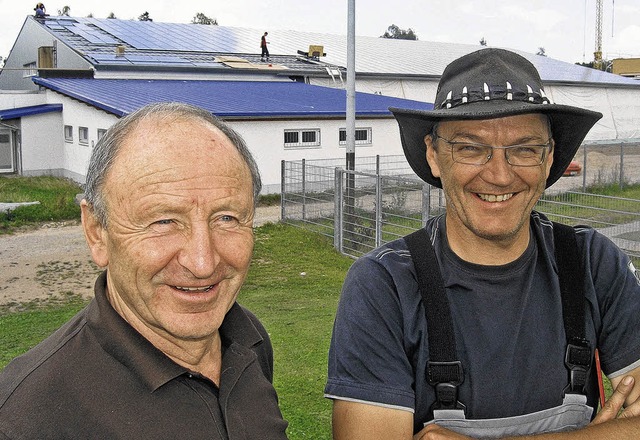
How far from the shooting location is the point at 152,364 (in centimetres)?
189

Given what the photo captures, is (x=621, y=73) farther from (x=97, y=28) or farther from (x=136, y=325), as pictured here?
(x=136, y=325)

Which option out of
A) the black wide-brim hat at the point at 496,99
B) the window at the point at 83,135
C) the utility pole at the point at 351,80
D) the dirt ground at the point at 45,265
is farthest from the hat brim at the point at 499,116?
the window at the point at 83,135

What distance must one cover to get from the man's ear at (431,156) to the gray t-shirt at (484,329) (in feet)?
0.94

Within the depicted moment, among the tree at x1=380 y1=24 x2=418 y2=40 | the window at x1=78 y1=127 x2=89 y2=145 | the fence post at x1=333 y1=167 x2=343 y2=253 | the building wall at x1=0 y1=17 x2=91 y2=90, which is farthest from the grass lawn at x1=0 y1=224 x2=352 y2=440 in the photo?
the tree at x1=380 y1=24 x2=418 y2=40

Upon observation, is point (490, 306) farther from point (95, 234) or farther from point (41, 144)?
point (41, 144)

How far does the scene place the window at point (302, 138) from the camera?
22.3m

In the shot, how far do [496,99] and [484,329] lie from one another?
2.43 ft

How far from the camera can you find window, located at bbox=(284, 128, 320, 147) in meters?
22.3

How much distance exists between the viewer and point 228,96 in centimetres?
2442

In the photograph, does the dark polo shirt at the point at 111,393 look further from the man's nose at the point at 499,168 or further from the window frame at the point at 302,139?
the window frame at the point at 302,139

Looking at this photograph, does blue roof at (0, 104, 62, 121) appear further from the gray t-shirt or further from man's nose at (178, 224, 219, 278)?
man's nose at (178, 224, 219, 278)

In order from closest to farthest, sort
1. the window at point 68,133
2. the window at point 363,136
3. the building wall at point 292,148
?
the building wall at point 292,148 → the window at point 363,136 → the window at point 68,133

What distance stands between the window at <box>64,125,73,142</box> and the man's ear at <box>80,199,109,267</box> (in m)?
24.2

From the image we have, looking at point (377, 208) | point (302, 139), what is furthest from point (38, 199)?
point (377, 208)
